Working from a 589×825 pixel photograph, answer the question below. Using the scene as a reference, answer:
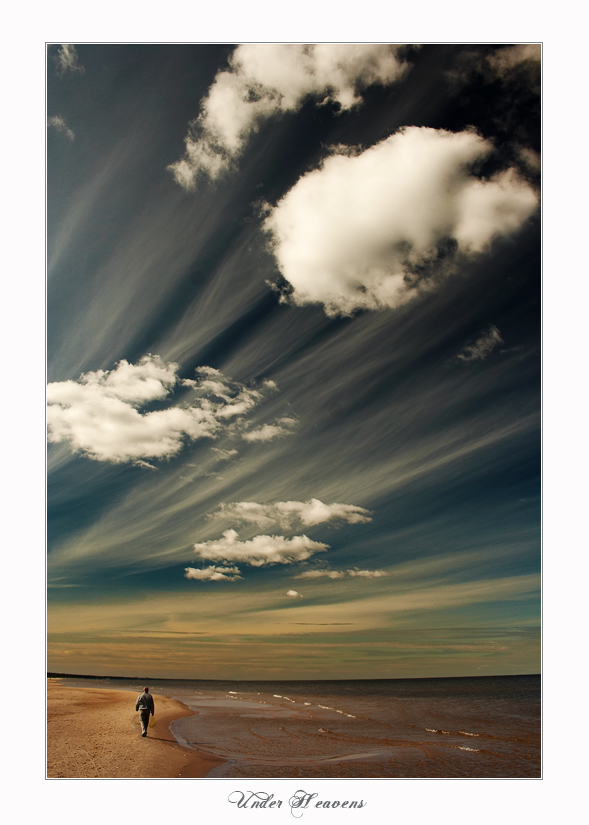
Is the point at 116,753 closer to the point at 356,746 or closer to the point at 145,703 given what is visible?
the point at 145,703

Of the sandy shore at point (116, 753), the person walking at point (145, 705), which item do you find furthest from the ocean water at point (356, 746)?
the person walking at point (145, 705)

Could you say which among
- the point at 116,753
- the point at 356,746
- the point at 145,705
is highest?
the point at 145,705

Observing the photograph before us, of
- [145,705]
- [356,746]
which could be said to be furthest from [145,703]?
[356,746]

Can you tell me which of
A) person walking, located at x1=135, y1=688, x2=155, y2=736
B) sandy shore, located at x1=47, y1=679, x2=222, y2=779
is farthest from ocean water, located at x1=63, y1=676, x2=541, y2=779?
person walking, located at x1=135, y1=688, x2=155, y2=736

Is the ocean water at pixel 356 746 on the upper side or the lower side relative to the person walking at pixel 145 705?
lower

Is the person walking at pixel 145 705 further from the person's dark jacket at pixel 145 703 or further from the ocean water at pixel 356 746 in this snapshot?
the ocean water at pixel 356 746

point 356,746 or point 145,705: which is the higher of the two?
point 145,705

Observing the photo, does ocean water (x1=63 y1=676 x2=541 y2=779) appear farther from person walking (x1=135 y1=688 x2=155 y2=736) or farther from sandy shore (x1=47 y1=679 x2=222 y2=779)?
person walking (x1=135 y1=688 x2=155 y2=736)

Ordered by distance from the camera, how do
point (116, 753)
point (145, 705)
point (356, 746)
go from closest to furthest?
point (116, 753) < point (145, 705) < point (356, 746)

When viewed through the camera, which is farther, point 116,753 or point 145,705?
point 145,705

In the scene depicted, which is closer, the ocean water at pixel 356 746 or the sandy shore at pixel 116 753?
the sandy shore at pixel 116 753
